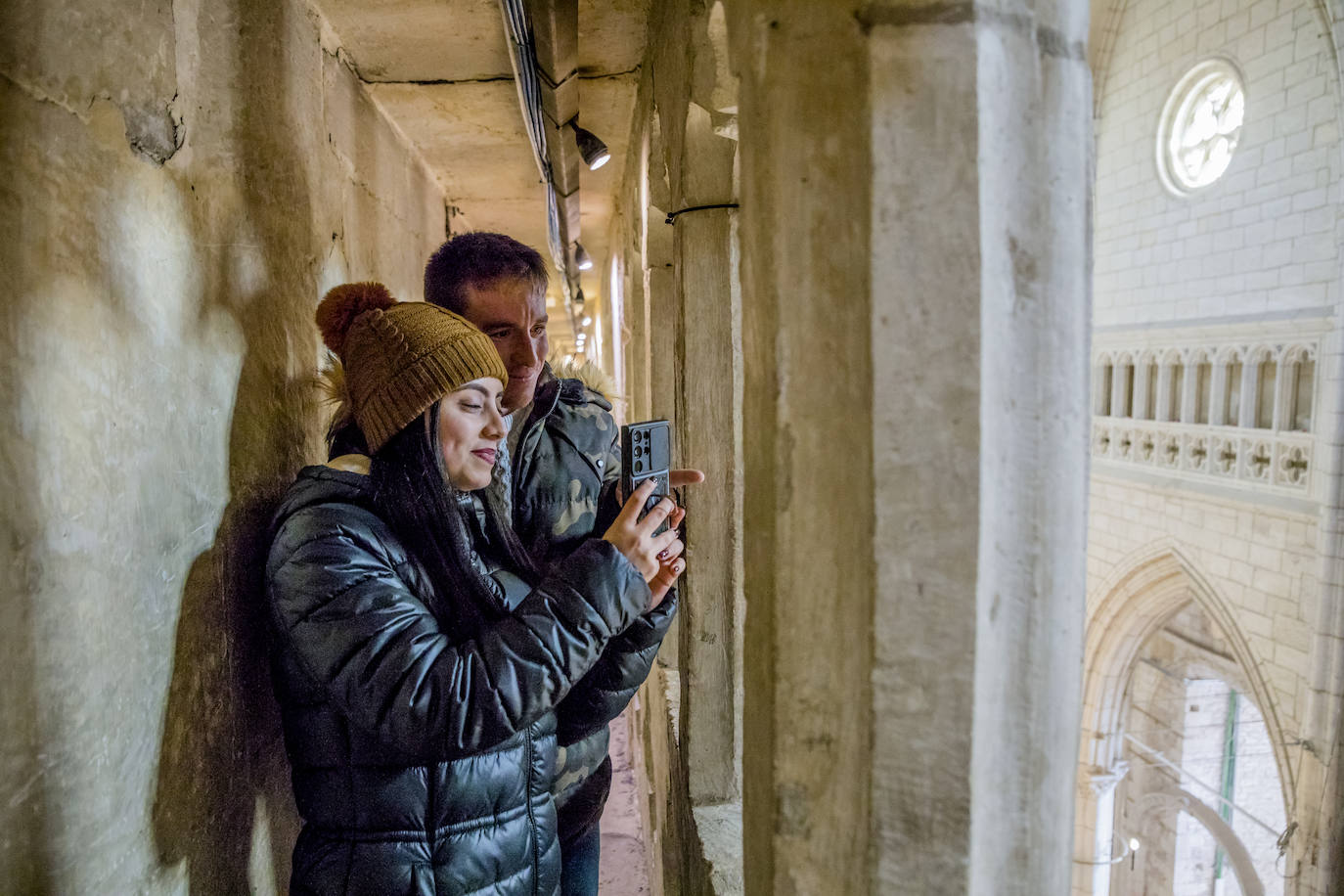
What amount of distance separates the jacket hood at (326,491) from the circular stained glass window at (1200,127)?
8.01 metres

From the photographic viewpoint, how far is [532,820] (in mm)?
1265

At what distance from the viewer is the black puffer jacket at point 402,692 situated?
103cm

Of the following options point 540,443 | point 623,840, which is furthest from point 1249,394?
point 540,443

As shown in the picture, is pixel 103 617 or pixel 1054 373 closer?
pixel 1054 373

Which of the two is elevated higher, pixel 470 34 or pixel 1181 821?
pixel 470 34

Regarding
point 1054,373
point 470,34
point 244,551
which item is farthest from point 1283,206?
point 244,551

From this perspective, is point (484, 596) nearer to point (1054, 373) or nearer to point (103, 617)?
point (103, 617)

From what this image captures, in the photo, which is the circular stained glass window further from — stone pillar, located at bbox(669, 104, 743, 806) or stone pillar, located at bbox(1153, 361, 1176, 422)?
stone pillar, located at bbox(669, 104, 743, 806)

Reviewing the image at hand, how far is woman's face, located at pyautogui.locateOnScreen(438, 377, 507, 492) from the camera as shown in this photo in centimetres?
124

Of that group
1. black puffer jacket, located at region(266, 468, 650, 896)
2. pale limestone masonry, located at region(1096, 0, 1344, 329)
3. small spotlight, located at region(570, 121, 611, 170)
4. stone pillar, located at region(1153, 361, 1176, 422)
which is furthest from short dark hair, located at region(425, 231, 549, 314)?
stone pillar, located at region(1153, 361, 1176, 422)

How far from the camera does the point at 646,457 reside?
4.43 ft

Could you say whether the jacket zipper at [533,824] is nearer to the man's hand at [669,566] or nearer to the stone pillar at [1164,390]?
the man's hand at [669,566]

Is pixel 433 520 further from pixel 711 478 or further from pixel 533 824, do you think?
pixel 711 478

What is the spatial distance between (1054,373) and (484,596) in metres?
0.89
